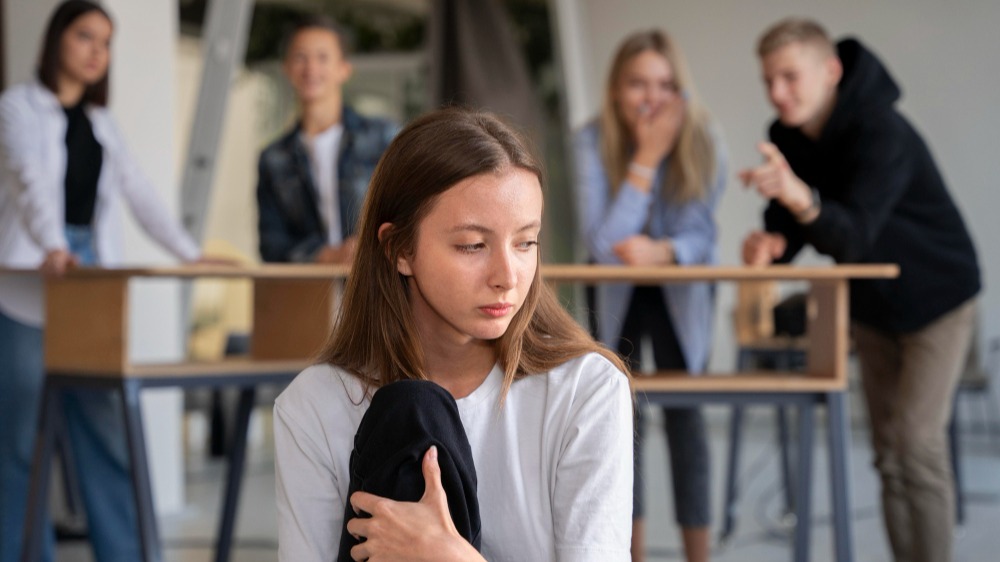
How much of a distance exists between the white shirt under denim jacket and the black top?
0.02 metres

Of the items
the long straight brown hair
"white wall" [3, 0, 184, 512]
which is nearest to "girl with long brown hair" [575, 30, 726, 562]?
the long straight brown hair

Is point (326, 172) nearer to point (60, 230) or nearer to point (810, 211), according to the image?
point (60, 230)

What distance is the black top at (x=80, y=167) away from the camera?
290 cm

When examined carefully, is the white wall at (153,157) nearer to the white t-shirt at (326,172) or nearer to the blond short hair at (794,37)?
the white t-shirt at (326,172)

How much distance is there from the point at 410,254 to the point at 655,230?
1.68 m

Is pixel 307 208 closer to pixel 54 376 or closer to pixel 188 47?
pixel 54 376

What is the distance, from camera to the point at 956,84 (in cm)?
665

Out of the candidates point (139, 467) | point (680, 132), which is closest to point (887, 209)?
point (680, 132)

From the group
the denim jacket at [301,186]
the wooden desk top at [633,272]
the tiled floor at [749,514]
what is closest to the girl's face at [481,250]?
the wooden desk top at [633,272]

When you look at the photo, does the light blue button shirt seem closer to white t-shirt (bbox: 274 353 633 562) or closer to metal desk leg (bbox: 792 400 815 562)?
metal desk leg (bbox: 792 400 815 562)

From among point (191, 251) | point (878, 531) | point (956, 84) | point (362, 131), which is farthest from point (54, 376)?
point (956, 84)

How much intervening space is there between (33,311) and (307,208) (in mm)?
724

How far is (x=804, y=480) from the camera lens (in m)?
2.52

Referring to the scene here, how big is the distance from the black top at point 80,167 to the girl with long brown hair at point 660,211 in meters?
1.24
